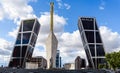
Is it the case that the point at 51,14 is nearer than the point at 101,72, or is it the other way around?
the point at 101,72

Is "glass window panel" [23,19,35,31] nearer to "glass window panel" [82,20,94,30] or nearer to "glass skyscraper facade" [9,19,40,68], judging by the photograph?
"glass skyscraper facade" [9,19,40,68]

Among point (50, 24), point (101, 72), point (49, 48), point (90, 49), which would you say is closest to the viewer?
point (101, 72)

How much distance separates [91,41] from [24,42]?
4347 centimetres

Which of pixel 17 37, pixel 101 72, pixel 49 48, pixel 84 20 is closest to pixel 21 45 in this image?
pixel 17 37

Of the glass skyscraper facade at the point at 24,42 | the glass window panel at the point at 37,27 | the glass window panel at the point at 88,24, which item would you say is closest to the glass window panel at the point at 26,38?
the glass skyscraper facade at the point at 24,42

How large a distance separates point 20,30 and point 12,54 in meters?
16.8

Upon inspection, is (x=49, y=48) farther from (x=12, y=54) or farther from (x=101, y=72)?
(x=12, y=54)

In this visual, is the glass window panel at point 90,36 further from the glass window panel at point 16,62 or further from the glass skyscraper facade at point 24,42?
the glass window panel at point 16,62

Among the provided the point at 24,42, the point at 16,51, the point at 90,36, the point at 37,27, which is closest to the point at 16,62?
the point at 16,51

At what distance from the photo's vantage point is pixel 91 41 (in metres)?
177

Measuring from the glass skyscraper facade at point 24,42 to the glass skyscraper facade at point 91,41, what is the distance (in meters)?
30.6

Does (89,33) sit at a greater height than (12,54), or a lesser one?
Result: greater

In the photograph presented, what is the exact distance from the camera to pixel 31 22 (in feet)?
584

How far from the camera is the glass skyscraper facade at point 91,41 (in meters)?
174
